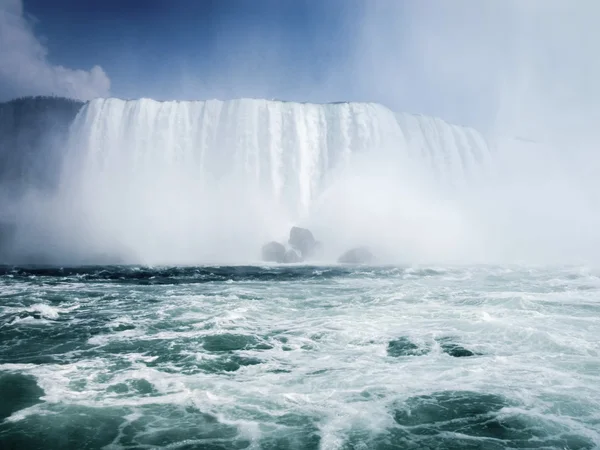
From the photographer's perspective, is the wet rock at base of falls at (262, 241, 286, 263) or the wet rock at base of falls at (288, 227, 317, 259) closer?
the wet rock at base of falls at (262, 241, 286, 263)

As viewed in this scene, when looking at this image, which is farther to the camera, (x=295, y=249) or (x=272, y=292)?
(x=295, y=249)

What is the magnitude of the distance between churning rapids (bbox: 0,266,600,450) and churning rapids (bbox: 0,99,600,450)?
2.0 inches

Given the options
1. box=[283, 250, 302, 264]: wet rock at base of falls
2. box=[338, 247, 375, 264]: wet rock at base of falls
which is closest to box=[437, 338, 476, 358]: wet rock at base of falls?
box=[338, 247, 375, 264]: wet rock at base of falls

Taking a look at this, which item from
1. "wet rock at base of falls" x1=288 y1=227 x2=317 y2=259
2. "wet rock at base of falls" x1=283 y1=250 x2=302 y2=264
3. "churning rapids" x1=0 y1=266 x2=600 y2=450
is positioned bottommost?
"churning rapids" x1=0 y1=266 x2=600 y2=450

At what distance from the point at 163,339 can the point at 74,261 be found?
79.3 ft

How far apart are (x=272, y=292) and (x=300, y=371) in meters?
10.0

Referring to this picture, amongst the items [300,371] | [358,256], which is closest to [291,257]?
[358,256]

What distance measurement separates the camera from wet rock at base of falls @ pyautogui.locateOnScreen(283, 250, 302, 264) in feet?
106

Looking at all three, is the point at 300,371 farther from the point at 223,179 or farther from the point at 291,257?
the point at 223,179

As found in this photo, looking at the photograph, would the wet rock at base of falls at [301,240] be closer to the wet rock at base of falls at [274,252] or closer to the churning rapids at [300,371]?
the wet rock at base of falls at [274,252]

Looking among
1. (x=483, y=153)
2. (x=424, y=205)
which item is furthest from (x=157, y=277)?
(x=483, y=153)

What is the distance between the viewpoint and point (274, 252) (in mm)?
32594

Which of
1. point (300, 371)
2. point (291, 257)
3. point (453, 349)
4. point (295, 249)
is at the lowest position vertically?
point (300, 371)

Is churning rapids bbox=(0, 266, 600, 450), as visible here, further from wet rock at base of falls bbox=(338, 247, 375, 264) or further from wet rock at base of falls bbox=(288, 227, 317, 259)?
wet rock at base of falls bbox=(288, 227, 317, 259)
